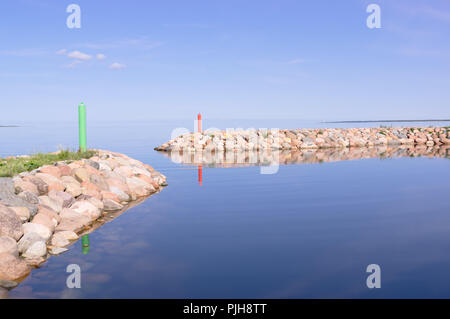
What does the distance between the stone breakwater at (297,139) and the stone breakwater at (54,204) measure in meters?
12.9

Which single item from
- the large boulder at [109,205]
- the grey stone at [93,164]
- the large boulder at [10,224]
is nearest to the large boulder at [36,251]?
the large boulder at [10,224]

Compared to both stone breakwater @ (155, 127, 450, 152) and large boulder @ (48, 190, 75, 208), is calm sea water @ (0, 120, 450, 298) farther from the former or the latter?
stone breakwater @ (155, 127, 450, 152)

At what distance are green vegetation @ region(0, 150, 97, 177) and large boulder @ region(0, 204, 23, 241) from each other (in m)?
2.47

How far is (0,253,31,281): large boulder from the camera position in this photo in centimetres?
500

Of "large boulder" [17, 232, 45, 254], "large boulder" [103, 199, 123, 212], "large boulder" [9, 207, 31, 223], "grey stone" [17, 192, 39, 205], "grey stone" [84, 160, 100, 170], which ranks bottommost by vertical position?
"large boulder" [17, 232, 45, 254]

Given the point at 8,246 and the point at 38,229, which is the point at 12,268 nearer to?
the point at 8,246

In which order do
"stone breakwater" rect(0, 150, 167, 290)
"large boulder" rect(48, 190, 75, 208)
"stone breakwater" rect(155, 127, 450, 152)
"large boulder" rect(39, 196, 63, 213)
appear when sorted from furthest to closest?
"stone breakwater" rect(155, 127, 450, 152) < "large boulder" rect(48, 190, 75, 208) < "large boulder" rect(39, 196, 63, 213) < "stone breakwater" rect(0, 150, 167, 290)

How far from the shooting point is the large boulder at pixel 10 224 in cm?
595

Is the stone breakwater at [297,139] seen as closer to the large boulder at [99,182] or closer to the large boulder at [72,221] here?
the large boulder at [99,182]

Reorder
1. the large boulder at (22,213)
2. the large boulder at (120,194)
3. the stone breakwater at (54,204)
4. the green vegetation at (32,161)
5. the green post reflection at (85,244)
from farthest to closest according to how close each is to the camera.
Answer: the large boulder at (120,194)
the green vegetation at (32,161)
the large boulder at (22,213)
the green post reflection at (85,244)
the stone breakwater at (54,204)

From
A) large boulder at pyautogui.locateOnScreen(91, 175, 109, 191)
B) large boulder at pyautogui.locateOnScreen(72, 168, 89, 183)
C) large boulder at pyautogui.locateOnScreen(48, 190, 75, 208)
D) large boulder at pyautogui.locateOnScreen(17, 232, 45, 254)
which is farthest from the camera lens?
large boulder at pyautogui.locateOnScreen(91, 175, 109, 191)

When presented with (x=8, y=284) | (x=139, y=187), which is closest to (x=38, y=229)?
(x=8, y=284)

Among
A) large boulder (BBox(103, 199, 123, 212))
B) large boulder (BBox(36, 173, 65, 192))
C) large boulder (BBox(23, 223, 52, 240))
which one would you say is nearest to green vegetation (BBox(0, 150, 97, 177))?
large boulder (BBox(36, 173, 65, 192))

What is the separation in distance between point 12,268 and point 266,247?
3.46 metres
